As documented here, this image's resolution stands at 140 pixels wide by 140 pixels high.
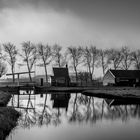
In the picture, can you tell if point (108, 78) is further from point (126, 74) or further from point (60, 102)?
point (60, 102)

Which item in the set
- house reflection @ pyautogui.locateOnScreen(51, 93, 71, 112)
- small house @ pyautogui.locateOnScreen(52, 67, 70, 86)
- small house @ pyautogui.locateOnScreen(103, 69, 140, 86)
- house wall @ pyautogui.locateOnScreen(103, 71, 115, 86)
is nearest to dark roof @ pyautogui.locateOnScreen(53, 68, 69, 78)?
small house @ pyautogui.locateOnScreen(52, 67, 70, 86)

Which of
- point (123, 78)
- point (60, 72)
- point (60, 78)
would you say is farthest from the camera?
point (60, 72)

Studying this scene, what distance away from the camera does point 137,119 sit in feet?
55.4

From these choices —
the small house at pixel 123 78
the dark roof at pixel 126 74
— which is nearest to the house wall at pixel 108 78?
the small house at pixel 123 78

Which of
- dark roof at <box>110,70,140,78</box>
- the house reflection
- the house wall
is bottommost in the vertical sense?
the house reflection

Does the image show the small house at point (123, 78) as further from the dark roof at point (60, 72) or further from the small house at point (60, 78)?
the dark roof at point (60, 72)

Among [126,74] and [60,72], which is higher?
[60,72]

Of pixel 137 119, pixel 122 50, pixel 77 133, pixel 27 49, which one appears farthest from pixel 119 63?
pixel 77 133

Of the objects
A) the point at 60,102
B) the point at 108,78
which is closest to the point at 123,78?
the point at 108,78

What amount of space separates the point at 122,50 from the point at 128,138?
67412 millimetres

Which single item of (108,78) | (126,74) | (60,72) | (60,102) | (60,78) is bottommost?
(60,102)

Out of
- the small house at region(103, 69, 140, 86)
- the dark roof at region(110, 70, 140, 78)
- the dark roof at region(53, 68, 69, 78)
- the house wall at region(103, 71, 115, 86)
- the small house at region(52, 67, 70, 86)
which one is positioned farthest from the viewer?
the dark roof at region(53, 68, 69, 78)

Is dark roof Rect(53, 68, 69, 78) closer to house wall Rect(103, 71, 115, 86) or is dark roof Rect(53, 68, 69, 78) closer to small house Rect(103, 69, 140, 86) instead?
house wall Rect(103, 71, 115, 86)

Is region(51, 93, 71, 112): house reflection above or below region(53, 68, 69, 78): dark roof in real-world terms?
below
